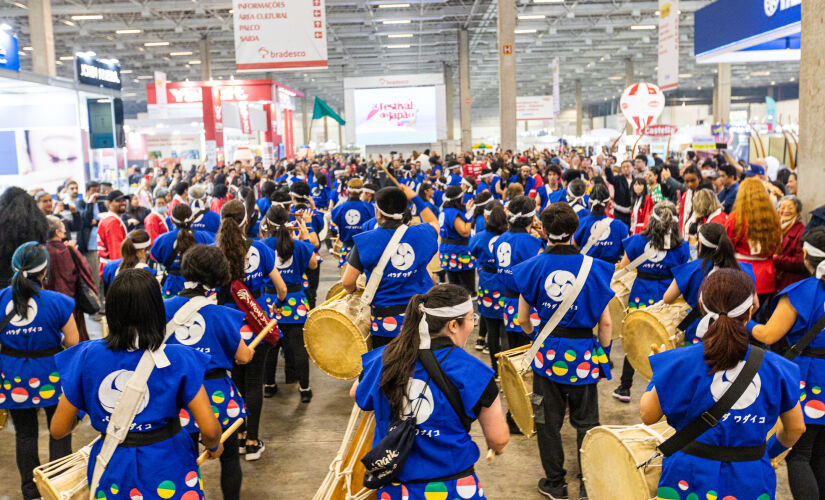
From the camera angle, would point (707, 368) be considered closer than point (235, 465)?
Yes

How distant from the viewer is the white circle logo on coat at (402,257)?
179 inches

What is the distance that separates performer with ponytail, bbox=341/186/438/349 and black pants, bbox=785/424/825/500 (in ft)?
7.51

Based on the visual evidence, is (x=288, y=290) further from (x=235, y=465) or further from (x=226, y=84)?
(x=226, y=84)

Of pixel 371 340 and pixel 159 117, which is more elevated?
pixel 159 117

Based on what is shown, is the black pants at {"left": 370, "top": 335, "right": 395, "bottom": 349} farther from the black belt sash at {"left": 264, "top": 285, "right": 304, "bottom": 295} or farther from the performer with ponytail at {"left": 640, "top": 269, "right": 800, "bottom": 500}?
the performer with ponytail at {"left": 640, "top": 269, "right": 800, "bottom": 500}

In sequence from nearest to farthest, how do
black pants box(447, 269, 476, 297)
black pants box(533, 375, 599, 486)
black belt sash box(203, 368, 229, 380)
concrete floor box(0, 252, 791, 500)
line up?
black belt sash box(203, 368, 229, 380) → black pants box(533, 375, 599, 486) → concrete floor box(0, 252, 791, 500) → black pants box(447, 269, 476, 297)

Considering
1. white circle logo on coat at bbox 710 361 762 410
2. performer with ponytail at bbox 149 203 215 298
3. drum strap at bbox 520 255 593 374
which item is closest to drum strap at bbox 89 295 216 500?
white circle logo on coat at bbox 710 361 762 410

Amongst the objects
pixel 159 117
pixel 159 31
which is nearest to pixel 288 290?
pixel 159 117

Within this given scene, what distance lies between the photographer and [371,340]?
5.05 meters

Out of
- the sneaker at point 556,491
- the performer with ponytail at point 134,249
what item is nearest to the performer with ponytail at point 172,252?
the performer with ponytail at point 134,249

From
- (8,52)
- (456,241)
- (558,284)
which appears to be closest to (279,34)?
(8,52)

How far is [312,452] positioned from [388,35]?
2582cm

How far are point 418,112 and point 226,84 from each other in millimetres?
6988

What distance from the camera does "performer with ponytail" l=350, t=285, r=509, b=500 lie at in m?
2.42
